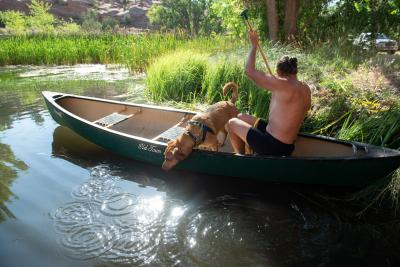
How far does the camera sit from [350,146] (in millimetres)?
4188

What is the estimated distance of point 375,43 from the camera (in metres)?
10.7

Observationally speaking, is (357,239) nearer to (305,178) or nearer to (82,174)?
(305,178)

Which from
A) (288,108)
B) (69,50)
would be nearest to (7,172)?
(288,108)

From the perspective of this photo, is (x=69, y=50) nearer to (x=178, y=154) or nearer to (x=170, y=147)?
(x=170, y=147)

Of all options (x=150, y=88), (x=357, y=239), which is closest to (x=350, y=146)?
(x=357, y=239)

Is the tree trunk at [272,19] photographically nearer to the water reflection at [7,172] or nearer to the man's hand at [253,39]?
the man's hand at [253,39]

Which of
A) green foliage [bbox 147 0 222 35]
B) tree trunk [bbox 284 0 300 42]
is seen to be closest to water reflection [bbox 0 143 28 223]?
tree trunk [bbox 284 0 300 42]

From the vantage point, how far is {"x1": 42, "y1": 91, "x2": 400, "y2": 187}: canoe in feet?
12.4

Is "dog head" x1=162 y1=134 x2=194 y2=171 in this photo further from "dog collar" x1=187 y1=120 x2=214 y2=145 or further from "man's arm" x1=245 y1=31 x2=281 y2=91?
"man's arm" x1=245 y1=31 x2=281 y2=91

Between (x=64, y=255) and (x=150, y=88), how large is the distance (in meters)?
6.18

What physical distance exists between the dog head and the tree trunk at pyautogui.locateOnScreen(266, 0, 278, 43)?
8.00 meters

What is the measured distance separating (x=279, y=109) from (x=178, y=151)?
1.28m

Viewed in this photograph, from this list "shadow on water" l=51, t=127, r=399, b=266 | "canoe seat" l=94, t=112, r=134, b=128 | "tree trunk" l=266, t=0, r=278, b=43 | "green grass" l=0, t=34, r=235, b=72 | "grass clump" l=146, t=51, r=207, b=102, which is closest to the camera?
"shadow on water" l=51, t=127, r=399, b=266

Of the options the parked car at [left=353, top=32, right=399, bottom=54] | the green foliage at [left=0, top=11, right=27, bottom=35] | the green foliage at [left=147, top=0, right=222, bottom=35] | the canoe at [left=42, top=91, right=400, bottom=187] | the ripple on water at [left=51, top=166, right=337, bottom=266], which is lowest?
the ripple on water at [left=51, top=166, right=337, bottom=266]
